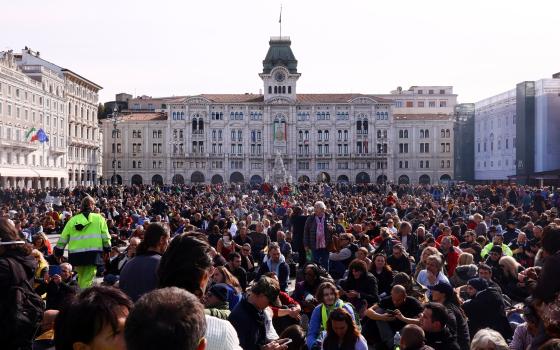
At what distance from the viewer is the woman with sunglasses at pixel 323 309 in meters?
6.83

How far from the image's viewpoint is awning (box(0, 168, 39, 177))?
51.7m

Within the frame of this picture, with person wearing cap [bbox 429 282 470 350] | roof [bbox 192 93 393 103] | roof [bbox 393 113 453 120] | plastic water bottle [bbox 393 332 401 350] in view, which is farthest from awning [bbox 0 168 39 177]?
person wearing cap [bbox 429 282 470 350]

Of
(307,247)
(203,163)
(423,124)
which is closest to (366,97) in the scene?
(423,124)

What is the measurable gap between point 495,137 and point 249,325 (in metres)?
57.2

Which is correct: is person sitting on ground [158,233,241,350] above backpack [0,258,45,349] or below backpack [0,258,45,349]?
above

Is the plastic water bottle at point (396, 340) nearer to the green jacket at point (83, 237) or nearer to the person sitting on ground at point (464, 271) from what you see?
the person sitting on ground at point (464, 271)

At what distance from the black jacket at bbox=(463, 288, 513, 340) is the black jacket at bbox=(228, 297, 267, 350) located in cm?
276

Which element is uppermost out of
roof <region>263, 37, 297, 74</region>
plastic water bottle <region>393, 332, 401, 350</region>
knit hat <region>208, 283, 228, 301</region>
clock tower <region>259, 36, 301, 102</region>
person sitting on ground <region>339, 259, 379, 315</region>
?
roof <region>263, 37, 297, 74</region>

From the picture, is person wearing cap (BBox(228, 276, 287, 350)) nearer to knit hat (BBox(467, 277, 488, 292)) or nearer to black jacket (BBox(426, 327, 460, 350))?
black jacket (BBox(426, 327, 460, 350))

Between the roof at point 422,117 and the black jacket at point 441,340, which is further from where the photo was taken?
the roof at point 422,117

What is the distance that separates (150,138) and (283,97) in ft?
57.8

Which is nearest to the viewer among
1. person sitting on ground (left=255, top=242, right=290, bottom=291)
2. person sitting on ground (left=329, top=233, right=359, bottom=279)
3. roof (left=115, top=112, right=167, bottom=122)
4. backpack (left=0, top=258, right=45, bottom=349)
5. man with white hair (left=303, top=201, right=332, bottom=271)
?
backpack (left=0, top=258, right=45, bottom=349)

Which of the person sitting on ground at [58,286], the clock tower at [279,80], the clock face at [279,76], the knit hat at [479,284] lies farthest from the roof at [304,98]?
the knit hat at [479,284]

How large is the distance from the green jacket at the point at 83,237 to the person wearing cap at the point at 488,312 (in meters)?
4.55
